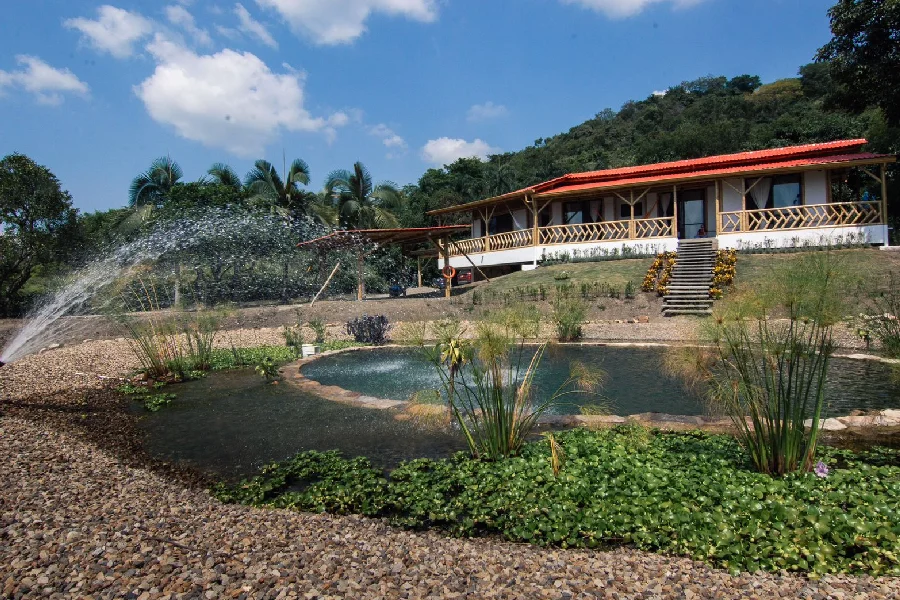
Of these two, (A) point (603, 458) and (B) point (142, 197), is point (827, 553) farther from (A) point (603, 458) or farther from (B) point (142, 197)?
(B) point (142, 197)

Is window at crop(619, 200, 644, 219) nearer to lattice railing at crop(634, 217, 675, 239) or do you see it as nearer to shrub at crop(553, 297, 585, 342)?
lattice railing at crop(634, 217, 675, 239)

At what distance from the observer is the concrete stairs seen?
607 inches

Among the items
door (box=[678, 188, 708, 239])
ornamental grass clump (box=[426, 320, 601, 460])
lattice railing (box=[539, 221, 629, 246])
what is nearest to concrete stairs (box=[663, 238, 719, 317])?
lattice railing (box=[539, 221, 629, 246])

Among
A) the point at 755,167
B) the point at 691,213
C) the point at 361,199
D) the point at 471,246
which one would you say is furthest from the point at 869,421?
the point at 361,199

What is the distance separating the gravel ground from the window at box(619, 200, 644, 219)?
2356 centimetres

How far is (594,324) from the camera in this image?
14.8 metres

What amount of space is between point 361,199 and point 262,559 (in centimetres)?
3147

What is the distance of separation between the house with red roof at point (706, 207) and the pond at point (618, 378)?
40.1 feet

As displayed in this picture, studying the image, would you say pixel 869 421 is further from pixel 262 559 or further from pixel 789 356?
pixel 262 559

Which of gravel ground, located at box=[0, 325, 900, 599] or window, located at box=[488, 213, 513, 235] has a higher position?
window, located at box=[488, 213, 513, 235]

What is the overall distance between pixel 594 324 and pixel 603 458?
10829mm

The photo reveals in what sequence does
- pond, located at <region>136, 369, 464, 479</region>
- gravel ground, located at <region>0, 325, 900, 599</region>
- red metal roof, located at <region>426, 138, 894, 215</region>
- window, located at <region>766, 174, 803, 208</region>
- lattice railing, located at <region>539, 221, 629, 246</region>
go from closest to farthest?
gravel ground, located at <region>0, 325, 900, 599</region> < pond, located at <region>136, 369, 464, 479</region> < red metal roof, located at <region>426, 138, 894, 215</region> < window, located at <region>766, 174, 803, 208</region> < lattice railing, located at <region>539, 221, 629, 246</region>

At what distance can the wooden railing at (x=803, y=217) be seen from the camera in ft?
62.2

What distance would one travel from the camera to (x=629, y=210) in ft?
81.6
